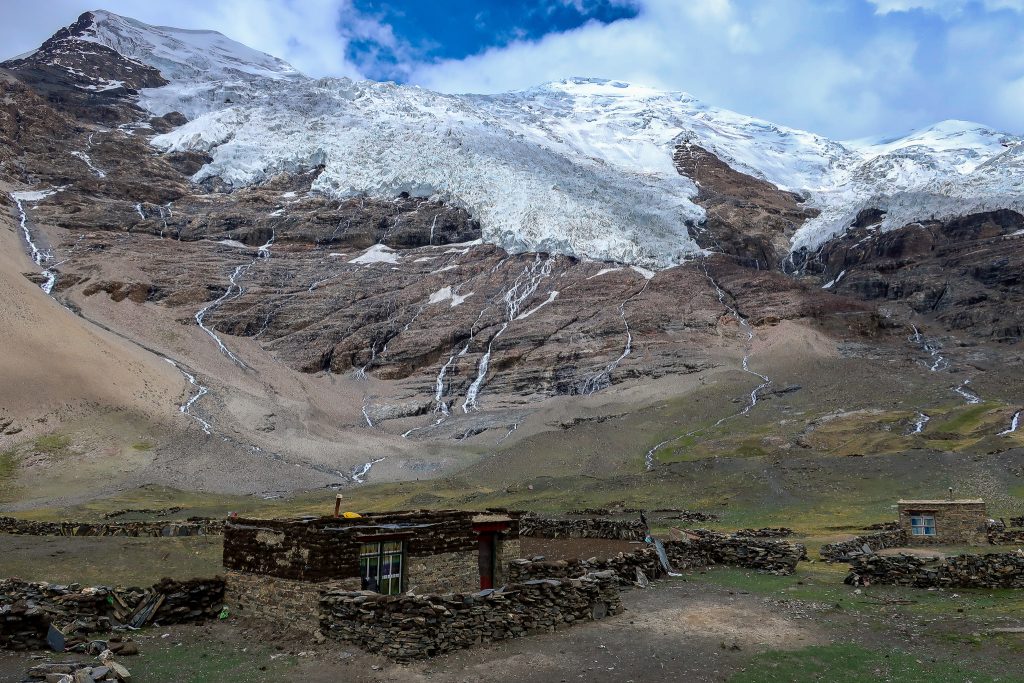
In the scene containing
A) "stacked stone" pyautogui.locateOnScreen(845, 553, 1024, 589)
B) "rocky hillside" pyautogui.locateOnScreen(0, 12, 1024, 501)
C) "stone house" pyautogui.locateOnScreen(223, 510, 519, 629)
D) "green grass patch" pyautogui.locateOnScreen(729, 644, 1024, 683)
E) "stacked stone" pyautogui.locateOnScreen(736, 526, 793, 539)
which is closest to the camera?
"green grass patch" pyautogui.locateOnScreen(729, 644, 1024, 683)

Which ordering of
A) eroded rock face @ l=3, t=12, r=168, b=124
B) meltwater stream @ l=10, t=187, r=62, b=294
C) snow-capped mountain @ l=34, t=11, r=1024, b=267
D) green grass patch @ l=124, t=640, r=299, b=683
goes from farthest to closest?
eroded rock face @ l=3, t=12, r=168, b=124
snow-capped mountain @ l=34, t=11, r=1024, b=267
meltwater stream @ l=10, t=187, r=62, b=294
green grass patch @ l=124, t=640, r=299, b=683

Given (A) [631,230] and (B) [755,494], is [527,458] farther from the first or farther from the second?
(A) [631,230]

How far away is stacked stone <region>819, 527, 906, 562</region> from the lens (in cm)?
2564

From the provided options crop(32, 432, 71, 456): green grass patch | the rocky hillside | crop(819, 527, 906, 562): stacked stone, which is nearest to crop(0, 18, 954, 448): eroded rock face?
the rocky hillside

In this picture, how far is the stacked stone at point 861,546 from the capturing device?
84.1 feet

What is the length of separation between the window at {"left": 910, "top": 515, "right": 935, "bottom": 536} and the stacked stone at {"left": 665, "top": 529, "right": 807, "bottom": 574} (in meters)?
5.13

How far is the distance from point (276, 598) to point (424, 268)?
398 feet

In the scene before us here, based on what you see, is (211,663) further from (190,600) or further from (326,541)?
(190,600)

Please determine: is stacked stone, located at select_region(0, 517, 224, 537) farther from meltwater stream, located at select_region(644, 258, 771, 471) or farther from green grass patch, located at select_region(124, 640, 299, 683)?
meltwater stream, located at select_region(644, 258, 771, 471)

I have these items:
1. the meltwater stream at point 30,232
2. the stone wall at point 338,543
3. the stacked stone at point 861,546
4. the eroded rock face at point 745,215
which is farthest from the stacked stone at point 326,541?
the eroded rock face at point 745,215

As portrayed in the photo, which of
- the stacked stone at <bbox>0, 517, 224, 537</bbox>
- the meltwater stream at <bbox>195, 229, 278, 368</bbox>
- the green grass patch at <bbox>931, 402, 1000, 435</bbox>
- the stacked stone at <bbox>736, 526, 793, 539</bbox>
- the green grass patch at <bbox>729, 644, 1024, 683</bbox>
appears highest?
the meltwater stream at <bbox>195, 229, 278, 368</bbox>

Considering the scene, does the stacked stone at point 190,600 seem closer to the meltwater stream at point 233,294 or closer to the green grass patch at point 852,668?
the green grass patch at point 852,668

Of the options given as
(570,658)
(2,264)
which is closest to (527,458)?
(570,658)

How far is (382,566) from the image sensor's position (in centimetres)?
1664
